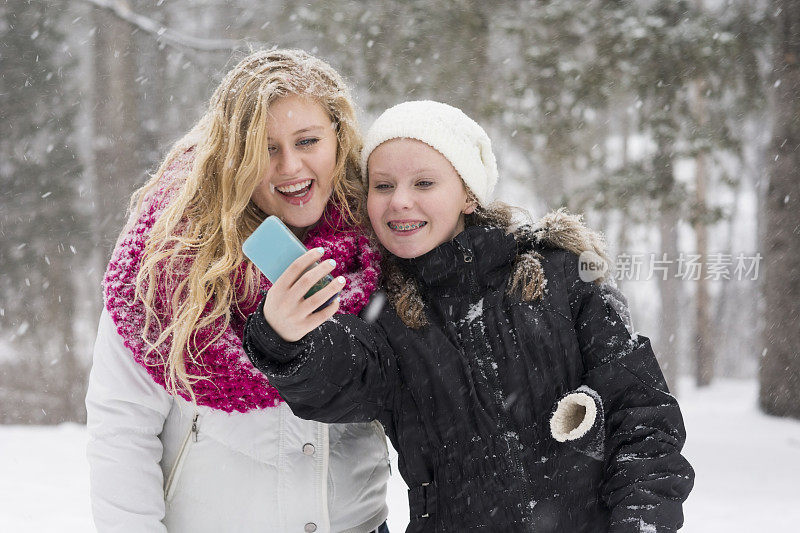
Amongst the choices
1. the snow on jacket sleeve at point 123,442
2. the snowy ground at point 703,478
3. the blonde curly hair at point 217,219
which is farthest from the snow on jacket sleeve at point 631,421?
the snowy ground at point 703,478

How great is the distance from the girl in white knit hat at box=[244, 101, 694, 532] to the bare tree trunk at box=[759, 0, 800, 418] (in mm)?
5674

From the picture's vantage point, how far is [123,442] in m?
2.02

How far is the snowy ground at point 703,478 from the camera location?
4637mm

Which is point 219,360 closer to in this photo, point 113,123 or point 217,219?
point 217,219

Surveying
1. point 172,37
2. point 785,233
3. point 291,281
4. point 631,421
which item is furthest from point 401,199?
point 172,37

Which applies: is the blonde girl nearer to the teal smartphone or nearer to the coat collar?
the coat collar

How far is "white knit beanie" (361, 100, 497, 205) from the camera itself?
229 centimetres

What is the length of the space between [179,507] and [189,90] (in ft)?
29.6

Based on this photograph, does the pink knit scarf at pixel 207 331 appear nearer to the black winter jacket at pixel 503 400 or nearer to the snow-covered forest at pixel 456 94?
the black winter jacket at pixel 503 400

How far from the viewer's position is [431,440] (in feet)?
6.84

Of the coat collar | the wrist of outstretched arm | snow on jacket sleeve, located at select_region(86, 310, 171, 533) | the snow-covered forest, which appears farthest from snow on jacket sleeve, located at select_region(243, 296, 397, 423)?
the snow-covered forest

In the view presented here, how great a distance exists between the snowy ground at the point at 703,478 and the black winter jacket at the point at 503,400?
2.57 metres

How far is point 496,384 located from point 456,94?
702cm

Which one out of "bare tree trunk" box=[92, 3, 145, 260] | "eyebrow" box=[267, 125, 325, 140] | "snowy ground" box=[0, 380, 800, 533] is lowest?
"snowy ground" box=[0, 380, 800, 533]
